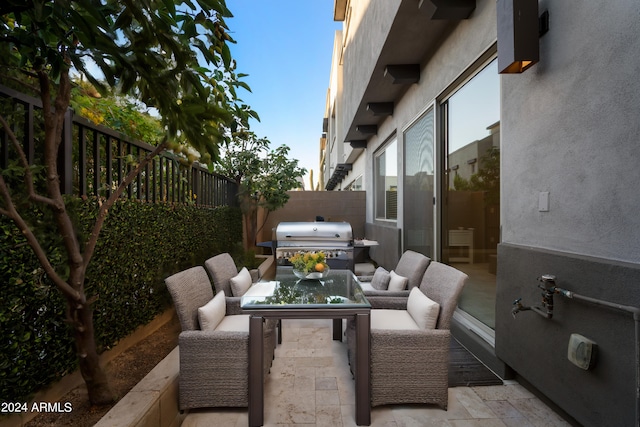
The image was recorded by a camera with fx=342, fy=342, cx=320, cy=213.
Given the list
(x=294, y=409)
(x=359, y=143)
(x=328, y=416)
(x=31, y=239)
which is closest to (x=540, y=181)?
(x=328, y=416)

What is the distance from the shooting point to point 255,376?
1969 mm

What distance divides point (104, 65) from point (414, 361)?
2.08m

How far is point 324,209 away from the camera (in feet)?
28.7

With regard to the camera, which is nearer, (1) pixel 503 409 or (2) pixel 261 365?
(2) pixel 261 365

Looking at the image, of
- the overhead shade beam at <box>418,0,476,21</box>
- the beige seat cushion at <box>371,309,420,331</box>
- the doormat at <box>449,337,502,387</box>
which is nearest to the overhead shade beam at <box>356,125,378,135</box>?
the overhead shade beam at <box>418,0,476,21</box>

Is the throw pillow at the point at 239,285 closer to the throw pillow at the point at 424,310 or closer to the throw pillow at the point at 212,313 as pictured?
the throw pillow at the point at 212,313

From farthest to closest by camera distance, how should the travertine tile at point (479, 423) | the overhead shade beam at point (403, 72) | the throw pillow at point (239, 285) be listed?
the overhead shade beam at point (403, 72) < the throw pillow at point (239, 285) < the travertine tile at point (479, 423)

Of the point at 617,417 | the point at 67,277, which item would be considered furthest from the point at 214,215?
the point at 617,417

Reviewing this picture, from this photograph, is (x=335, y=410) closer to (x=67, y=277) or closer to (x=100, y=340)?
(x=100, y=340)

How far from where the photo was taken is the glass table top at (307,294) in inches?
81.1

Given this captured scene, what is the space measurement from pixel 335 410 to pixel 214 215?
3.69 m

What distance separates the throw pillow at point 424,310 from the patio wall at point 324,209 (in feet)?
21.1

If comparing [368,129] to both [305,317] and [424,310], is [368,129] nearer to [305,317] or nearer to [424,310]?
[424,310]

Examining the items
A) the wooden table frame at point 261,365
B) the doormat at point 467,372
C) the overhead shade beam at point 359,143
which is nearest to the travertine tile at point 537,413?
the doormat at point 467,372
